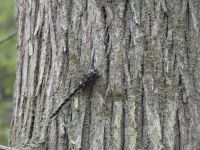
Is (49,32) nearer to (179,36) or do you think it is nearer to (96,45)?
(96,45)

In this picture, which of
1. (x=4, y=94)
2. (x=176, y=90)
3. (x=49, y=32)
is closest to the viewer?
(x=176, y=90)

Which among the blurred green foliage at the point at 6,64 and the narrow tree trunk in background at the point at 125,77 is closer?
the narrow tree trunk in background at the point at 125,77

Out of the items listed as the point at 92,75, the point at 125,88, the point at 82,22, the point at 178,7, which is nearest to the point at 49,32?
the point at 82,22

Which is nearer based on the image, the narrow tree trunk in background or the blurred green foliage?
the narrow tree trunk in background

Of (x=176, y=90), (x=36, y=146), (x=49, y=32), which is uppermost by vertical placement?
(x=49, y=32)

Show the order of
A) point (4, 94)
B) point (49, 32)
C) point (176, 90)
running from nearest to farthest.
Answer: point (176, 90) → point (49, 32) → point (4, 94)
